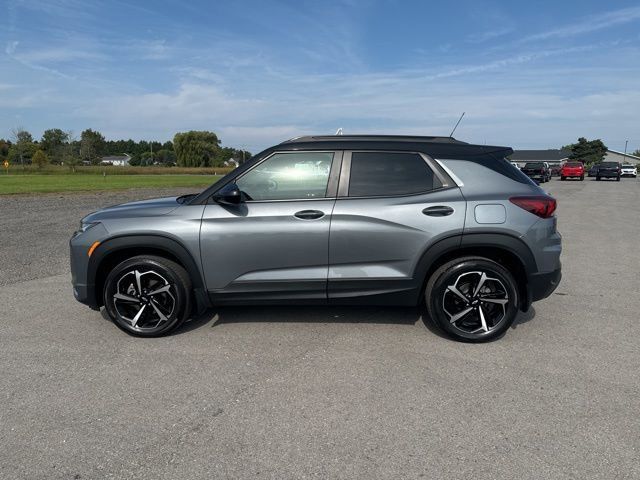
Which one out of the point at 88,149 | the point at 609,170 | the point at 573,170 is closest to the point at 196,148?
the point at 88,149

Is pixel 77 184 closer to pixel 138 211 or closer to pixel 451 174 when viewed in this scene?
pixel 138 211

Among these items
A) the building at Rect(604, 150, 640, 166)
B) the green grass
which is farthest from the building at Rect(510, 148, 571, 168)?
the green grass

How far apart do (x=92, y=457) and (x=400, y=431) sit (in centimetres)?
171

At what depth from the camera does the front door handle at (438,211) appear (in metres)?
3.78

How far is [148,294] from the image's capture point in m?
3.99

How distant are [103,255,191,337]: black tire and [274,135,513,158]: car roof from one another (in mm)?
1449

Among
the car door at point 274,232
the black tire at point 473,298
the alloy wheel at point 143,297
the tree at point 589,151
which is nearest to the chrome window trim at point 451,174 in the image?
the black tire at point 473,298

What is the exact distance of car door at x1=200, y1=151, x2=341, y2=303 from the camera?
150 inches

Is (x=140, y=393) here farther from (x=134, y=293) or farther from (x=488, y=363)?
(x=488, y=363)

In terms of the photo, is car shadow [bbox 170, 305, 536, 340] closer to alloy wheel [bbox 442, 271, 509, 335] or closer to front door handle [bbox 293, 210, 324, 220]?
alloy wheel [bbox 442, 271, 509, 335]

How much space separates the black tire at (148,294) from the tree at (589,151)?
10555 cm

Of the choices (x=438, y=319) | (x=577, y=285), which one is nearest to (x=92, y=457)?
(x=438, y=319)

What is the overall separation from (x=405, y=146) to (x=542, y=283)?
1643mm

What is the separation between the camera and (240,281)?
12.8 feet
